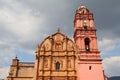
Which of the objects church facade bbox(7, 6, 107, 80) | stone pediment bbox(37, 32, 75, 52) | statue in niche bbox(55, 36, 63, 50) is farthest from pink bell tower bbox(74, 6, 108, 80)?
statue in niche bbox(55, 36, 63, 50)

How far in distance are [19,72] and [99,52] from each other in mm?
13878

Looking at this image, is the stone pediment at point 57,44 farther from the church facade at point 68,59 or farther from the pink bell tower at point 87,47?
the pink bell tower at point 87,47

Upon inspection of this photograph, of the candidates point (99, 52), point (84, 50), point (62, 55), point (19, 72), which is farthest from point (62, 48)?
point (19, 72)

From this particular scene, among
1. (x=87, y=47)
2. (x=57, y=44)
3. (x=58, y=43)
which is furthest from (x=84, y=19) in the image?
(x=57, y=44)

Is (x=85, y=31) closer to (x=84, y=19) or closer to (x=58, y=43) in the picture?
(x=84, y=19)

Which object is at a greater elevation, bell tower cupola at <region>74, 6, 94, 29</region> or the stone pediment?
bell tower cupola at <region>74, 6, 94, 29</region>

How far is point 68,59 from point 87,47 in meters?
4.02

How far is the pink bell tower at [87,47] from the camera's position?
30344 mm

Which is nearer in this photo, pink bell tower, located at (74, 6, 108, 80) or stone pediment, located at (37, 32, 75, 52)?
pink bell tower, located at (74, 6, 108, 80)

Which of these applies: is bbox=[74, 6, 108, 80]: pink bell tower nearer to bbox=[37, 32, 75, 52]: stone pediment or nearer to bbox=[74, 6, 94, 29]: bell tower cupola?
bbox=[74, 6, 94, 29]: bell tower cupola

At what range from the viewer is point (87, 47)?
3356 cm

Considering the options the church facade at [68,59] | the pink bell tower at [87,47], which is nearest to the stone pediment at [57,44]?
the church facade at [68,59]

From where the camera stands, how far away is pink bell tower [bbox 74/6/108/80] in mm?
30344

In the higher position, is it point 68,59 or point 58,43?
point 58,43
